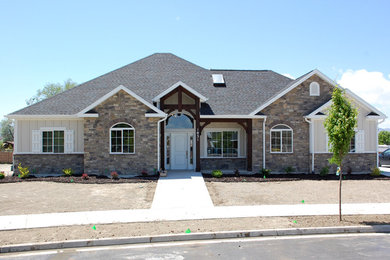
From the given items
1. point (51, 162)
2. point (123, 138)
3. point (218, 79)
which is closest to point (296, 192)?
point (123, 138)

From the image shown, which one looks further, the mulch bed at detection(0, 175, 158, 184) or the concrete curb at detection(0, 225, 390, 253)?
the mulch bed at detection(0, 175, 158, 184)

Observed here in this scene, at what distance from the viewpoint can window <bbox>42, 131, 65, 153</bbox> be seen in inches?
686

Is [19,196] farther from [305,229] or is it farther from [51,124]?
[305,229]

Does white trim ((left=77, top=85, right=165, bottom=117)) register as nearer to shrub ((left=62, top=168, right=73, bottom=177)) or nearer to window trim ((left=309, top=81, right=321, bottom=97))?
shrub ((left=62, top=168, right=73, bottom=177))

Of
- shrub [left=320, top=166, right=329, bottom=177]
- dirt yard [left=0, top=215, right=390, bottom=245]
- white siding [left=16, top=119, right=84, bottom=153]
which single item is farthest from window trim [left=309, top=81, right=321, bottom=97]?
white siding [left=16, top=119, right=84, bottom=153]

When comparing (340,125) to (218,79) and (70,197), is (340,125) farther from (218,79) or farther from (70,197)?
(218,79)

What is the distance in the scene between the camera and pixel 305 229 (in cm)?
772

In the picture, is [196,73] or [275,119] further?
[196,73]

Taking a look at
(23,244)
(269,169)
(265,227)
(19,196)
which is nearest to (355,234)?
(265,227)

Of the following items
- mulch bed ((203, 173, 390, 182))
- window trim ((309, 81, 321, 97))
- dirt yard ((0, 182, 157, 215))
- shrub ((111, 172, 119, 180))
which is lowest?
dirt yard ((0, 182, 157, 215))

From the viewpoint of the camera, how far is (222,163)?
59.8ft

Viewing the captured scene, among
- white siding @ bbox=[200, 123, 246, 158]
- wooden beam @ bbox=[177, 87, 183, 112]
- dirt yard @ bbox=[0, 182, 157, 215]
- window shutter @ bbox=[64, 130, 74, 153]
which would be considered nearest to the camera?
dirt yard @ bbox=[0, 182, 157, 215]

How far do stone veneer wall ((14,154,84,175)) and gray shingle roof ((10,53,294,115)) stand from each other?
7.88 feet

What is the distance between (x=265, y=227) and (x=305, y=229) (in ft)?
3.20
